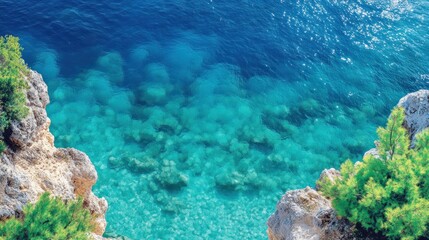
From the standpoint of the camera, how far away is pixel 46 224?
16.6 m

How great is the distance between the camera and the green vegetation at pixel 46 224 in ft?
53.2

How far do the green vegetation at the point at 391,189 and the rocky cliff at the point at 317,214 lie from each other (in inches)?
36.2

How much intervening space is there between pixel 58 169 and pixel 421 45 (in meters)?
36.4

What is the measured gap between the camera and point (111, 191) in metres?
31.9

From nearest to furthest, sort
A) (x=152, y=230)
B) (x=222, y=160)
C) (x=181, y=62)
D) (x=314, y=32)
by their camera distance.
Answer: (x=152, y=230)
(x=222, y=160)
(x=181, y=62)
(x=314, y=32)

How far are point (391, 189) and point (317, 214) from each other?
373 cm

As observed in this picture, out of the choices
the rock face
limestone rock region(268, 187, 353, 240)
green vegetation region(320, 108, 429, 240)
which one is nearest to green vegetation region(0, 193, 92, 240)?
the rock face

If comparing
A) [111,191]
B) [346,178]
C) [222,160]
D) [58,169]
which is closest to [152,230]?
[111,191]

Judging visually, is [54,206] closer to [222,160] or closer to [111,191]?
[111,191]

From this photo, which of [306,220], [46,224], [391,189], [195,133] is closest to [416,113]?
[391,189]

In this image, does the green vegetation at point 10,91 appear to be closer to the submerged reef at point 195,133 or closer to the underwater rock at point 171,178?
the submerged reef at point 195,133

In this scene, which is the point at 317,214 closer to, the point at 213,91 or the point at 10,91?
the point at 10,91

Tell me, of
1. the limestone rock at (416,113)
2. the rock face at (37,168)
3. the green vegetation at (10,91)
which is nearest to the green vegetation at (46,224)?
the rock face at (37,168)

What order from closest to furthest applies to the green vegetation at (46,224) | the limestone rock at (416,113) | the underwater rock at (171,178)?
1. the green vegetation at (46,224)
2. the limestone rock at (416,113)
3. the underwater rock at (171,178)
